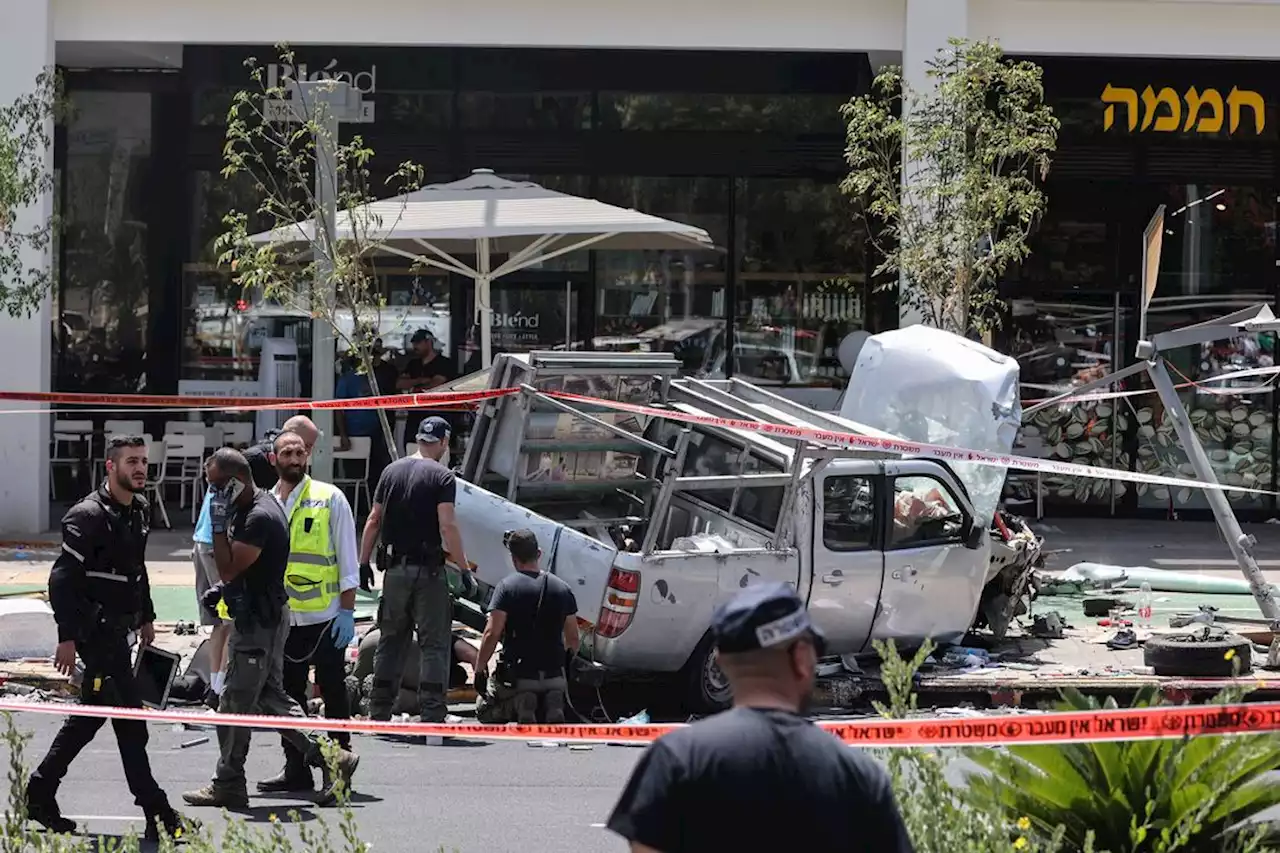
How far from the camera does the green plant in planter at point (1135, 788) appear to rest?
5609 millimetres

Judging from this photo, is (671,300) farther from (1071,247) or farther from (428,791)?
(428,791)

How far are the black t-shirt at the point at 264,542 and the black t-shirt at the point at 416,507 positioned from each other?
1638 mm

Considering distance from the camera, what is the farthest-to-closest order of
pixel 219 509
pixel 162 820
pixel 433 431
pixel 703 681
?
pixel 703 681, pixel 433 431, pixel 219 509, pixel 162 820

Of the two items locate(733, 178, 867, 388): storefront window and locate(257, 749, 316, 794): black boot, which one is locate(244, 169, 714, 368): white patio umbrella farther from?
locate(257, 749, 316, 794): black boot

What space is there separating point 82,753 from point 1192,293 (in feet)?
47.1

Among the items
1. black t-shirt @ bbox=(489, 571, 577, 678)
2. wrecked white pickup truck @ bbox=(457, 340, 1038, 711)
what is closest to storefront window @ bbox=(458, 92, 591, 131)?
wrecked white pickup truck @ bbox=(457, 340, 1038, 711)

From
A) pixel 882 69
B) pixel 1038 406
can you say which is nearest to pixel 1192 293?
pixel 882 69

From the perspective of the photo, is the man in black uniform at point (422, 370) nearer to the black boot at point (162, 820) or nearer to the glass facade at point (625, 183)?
the glass facade at point (625, 183)

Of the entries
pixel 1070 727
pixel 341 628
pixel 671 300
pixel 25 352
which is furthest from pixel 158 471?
pixel 1070 727

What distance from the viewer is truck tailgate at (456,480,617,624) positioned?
35.3 ft

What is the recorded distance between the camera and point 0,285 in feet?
57.6

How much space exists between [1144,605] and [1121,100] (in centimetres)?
722

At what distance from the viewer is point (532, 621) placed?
997 centimetres

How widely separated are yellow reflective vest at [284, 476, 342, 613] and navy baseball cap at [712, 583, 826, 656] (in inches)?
228
